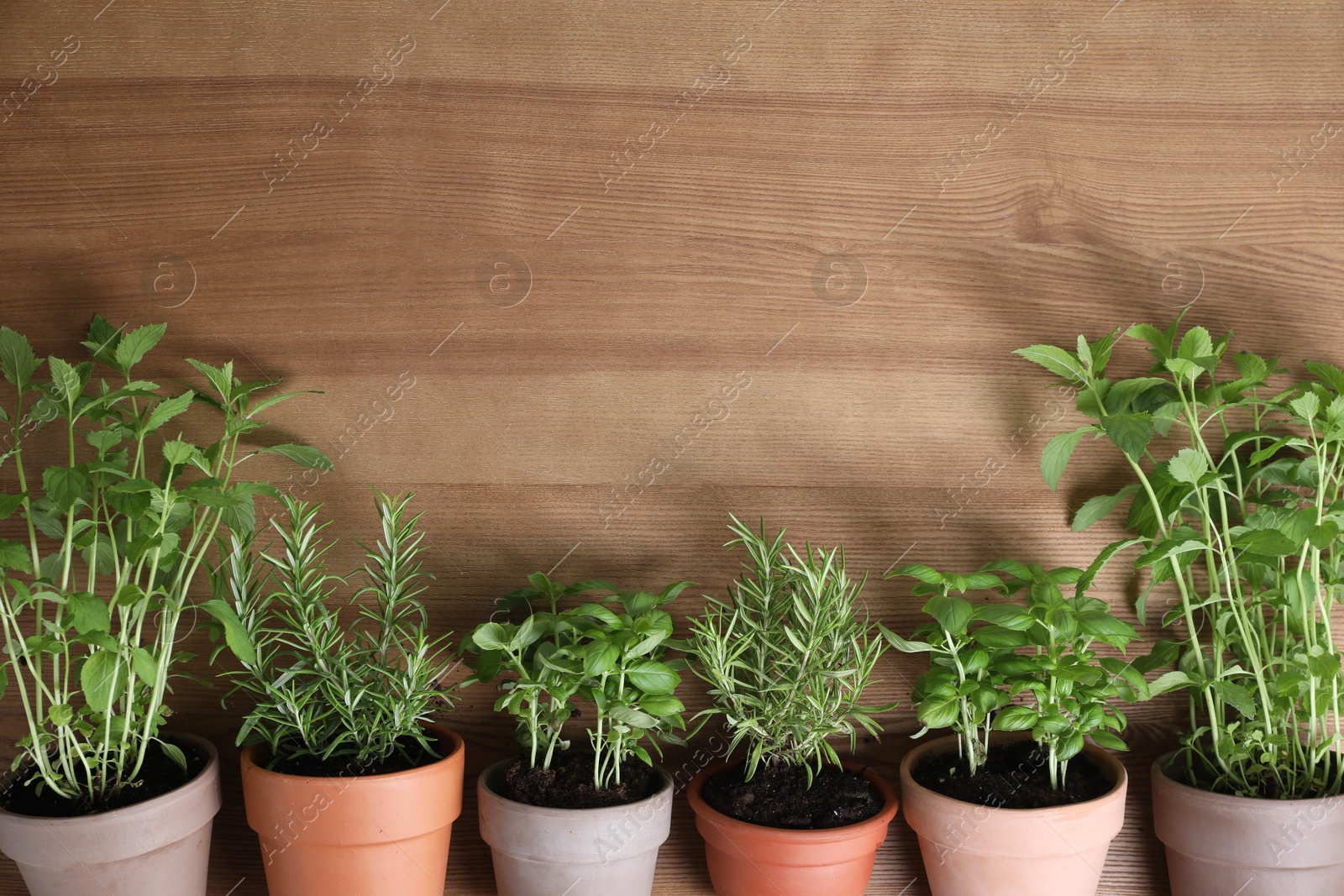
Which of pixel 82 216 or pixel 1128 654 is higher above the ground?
pixel 82 216

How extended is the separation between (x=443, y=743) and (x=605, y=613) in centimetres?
27

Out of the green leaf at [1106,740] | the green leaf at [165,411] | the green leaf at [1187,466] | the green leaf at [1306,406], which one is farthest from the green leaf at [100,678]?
the green leaf at [1306,406]

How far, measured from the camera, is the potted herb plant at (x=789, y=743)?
36.2 inches

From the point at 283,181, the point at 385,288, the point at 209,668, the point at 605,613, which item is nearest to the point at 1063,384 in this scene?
the point at 605,613

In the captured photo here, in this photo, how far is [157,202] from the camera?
1131mm

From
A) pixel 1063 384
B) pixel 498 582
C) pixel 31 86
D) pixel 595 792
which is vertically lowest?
pixel 595 792

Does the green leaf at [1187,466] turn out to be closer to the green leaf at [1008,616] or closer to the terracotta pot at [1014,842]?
the green leaf at [1008,616]

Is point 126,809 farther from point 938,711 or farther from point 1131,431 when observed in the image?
point 1131,431

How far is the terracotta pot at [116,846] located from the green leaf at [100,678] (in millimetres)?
118

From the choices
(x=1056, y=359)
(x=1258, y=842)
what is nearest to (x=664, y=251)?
(x=1056, y=359)

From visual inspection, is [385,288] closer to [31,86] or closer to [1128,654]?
[31,86]

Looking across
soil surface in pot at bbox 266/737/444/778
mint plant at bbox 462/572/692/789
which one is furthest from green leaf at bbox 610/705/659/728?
soil surface in pot at bbox 266/737/444/778

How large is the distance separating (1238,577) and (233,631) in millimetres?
1142

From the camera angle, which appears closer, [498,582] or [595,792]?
[595,792]
